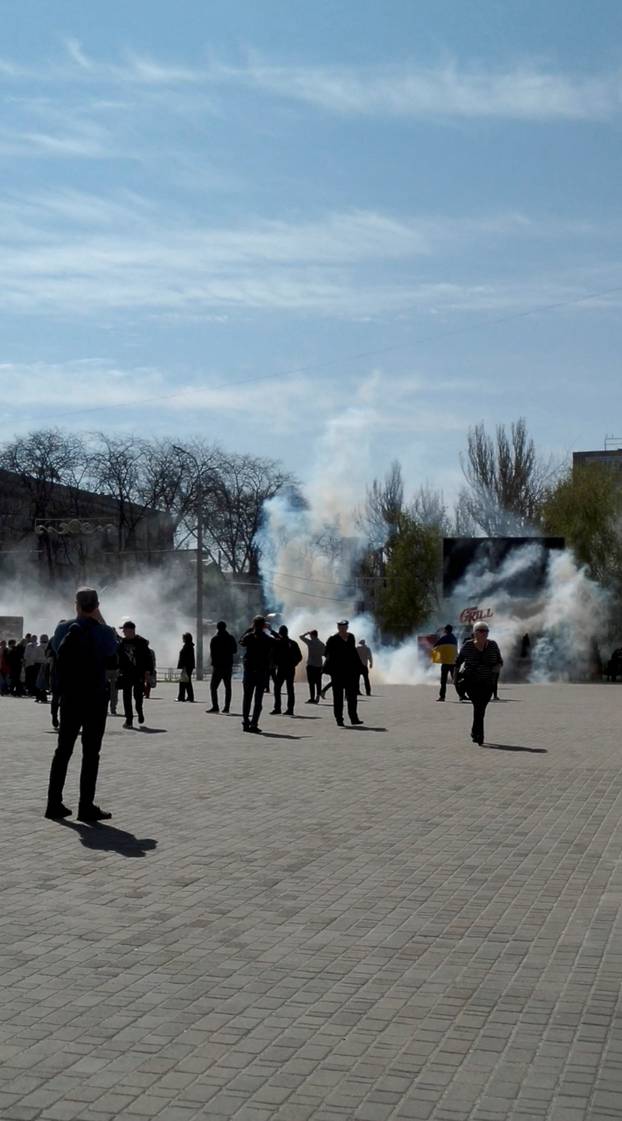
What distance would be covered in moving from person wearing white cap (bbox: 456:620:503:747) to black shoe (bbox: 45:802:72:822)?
7.81m

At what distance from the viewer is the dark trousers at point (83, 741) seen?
10.5m

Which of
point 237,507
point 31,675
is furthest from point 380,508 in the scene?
point 31,675

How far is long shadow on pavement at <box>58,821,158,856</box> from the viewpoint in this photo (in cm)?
922

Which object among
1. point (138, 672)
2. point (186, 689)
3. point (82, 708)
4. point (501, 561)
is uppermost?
point (501, 561)

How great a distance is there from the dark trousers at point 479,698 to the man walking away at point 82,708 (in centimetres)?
773

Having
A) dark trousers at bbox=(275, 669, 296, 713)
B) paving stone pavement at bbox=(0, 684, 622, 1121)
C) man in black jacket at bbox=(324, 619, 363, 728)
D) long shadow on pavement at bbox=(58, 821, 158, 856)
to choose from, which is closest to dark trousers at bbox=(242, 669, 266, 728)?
man in black jacket at bbox=(324, 619, 363, 728)

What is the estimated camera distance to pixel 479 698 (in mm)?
17625

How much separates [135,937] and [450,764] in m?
8.85

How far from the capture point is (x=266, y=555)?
243 ft

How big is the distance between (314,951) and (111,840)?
3.40 meters

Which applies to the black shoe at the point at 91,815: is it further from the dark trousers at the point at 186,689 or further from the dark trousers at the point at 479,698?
the dark trousers at the point at 186,689

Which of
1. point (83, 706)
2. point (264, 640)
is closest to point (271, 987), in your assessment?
point (83, 706)

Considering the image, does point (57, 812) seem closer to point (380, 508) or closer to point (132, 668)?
point (132, 668)

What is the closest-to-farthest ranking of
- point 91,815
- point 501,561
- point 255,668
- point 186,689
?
point 91,815, point 255,668, point 186,689, point 501,561
